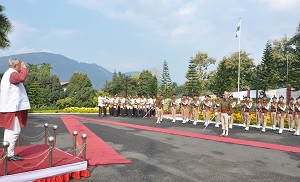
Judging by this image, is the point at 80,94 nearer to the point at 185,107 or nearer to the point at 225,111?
the point at 185,107

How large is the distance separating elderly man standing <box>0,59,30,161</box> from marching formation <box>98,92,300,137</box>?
8.58 meters

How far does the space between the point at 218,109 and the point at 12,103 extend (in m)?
11.6

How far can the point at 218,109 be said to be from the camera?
14.5m

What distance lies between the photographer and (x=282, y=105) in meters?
12.8

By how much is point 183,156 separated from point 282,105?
309 inches

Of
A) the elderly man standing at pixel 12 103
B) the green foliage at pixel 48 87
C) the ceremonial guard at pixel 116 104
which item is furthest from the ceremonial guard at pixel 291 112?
the green foliage at pixel 48 87

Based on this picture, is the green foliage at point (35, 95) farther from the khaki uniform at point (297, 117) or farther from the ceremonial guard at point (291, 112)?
the khaki uniform at point (297, 117)

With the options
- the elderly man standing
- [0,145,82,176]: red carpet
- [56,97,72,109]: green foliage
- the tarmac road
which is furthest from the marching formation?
[56,97,72,109]: green foliage

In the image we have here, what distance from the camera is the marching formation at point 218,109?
39.4 feet

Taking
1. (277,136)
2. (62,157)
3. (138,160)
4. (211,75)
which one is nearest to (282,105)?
(277,136)

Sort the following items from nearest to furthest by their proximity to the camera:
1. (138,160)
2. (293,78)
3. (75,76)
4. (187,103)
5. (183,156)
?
(138,160), (183,156), (187,103), (293,78), (75,76)

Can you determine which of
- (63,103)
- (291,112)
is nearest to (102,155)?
(291,112)

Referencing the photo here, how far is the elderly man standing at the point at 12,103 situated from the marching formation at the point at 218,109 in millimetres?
8582

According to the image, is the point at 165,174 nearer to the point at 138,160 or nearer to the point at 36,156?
the point at 138,160
